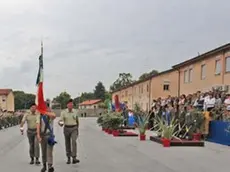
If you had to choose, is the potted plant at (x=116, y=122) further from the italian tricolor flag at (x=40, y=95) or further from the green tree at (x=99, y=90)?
the green tree at (x=99, y=90)

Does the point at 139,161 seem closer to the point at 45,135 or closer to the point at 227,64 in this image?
the point at 45,135

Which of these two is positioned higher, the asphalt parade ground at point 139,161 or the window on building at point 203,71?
the window on building at point 203,71

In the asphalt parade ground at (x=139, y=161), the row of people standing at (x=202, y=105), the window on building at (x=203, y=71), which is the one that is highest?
the window on building at (x=203, y=71)

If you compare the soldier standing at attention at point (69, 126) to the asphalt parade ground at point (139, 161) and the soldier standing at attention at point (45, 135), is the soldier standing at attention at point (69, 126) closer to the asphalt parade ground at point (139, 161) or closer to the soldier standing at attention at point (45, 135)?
the asphalt parade ground at point (139, 161)

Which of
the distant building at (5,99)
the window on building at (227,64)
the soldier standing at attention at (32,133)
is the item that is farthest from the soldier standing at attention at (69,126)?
the distant building at (5,99)

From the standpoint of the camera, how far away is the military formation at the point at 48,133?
36.9 ft

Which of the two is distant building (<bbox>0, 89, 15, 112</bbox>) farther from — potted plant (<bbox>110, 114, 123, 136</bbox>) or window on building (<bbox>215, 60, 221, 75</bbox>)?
potted plant (<bbox>110, 114, 123, 136</bbox>)

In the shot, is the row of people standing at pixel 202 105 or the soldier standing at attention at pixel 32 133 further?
the row of people standing at pixel 202 105

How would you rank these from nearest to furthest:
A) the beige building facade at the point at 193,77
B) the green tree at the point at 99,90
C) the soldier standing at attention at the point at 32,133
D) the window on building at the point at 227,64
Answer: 1. the soldier standing at attention at the point at 32,133
2. the window on building at the point at 227,64
3. the beige building facade at the point at 193,77
4. the green tree at the point at 99,90

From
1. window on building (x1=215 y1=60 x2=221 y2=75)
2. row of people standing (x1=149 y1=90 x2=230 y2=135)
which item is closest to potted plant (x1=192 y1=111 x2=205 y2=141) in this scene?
row of people standing (x1=149 y1=90 x2=230 y2=135)

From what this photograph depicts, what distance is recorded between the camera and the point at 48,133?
1129cm

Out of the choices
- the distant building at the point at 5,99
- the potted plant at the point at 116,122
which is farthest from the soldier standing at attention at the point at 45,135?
the distant building at the point at 5,99

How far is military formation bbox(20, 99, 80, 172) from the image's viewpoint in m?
11.2

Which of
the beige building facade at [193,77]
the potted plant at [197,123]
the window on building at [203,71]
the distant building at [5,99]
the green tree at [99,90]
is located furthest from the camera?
the green tree at [99,90]
